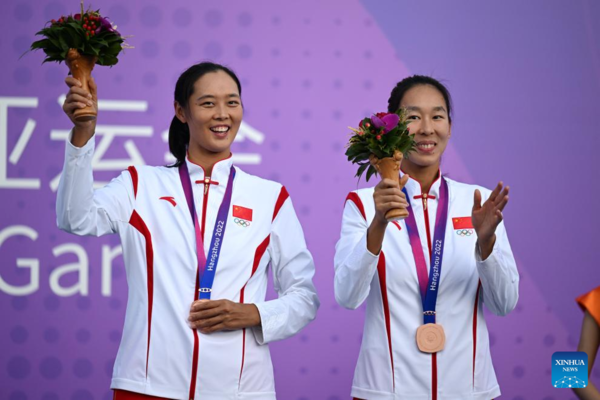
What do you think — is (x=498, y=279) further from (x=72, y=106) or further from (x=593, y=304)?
(x=72, y=106)

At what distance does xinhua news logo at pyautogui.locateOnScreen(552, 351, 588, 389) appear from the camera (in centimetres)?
225

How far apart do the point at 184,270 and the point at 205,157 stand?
46 cm

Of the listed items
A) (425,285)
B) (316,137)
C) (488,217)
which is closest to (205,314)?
(425,285)

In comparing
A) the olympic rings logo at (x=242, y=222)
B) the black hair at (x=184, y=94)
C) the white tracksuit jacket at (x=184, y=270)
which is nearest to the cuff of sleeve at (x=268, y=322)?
the white tracksuit jacket at (x=184, y=270)

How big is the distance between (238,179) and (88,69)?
0.66 m

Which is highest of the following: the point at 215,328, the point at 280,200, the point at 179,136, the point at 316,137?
the point at 316,137

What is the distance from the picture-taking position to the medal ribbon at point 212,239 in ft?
8.55

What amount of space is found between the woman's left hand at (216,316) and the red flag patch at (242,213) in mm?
324

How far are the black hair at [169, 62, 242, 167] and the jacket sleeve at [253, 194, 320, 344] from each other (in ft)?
1.44

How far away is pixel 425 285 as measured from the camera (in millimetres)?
2660

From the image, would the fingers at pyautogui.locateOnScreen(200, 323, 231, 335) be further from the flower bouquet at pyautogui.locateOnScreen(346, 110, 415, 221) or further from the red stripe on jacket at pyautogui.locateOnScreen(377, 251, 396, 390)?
the flower bouquet at pyautogui.locateOnScreen(346, 110, 415, 221)

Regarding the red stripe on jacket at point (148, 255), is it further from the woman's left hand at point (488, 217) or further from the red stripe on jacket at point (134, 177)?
the woman's left hand at point (488, 217)

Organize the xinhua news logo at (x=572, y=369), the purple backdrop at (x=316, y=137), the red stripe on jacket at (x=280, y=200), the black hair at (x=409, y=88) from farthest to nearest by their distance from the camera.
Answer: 1. the purple backdrop at (x=316, y=137)
2. the black hair at (x=409, y=88)
3. the red stripe on jacket at (x=280, y=200)
4. the xinhua news logo at (x=572, y=369)

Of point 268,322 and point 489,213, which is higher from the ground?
point 489,213
